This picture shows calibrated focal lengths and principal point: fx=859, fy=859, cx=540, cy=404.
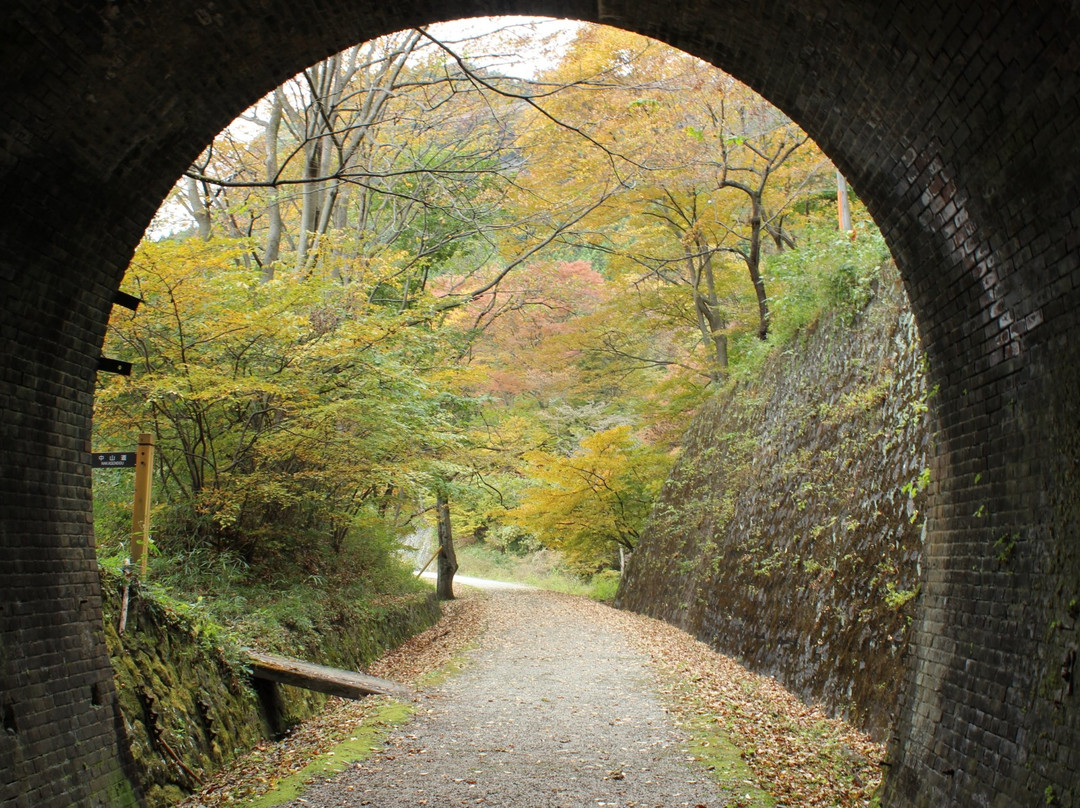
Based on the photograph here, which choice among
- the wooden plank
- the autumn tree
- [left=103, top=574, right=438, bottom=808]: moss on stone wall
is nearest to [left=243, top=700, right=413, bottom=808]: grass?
the wooden plank

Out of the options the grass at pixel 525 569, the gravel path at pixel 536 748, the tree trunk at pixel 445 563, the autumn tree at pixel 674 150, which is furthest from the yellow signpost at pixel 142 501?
the grass at pixel 525 569

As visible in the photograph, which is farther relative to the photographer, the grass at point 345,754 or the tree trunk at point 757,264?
the tree trunk at point 757,264

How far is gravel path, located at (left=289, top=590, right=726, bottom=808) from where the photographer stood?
18.3 feet

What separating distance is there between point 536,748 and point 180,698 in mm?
2719

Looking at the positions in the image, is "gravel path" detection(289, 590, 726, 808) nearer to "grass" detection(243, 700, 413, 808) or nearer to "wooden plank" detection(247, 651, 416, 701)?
"grass" detection(243, 700, 413, 808)

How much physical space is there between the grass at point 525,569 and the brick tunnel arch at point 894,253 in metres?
22.5

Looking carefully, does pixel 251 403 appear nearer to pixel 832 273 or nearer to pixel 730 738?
pixel 730 738

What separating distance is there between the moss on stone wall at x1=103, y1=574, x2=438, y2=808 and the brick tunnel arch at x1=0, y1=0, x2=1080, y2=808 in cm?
84

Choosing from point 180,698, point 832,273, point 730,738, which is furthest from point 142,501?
point 832,273

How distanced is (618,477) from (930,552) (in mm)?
16098

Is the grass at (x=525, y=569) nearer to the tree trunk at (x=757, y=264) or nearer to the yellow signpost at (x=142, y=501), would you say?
the tree trunk at (x=757, y=264)

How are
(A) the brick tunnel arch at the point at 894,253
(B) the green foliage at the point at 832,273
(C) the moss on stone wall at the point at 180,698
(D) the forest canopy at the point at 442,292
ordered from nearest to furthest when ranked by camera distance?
(A) the brick tunnel arch at the point at 894,253 → (C) the moss on stone wall at the point at 180,698 → (D) the forest canopy at the point at 442,292 → (B) the green foliage at the point at 832,273

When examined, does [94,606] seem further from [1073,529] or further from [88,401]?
[1073,529]

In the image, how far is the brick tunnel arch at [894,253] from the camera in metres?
3.44
